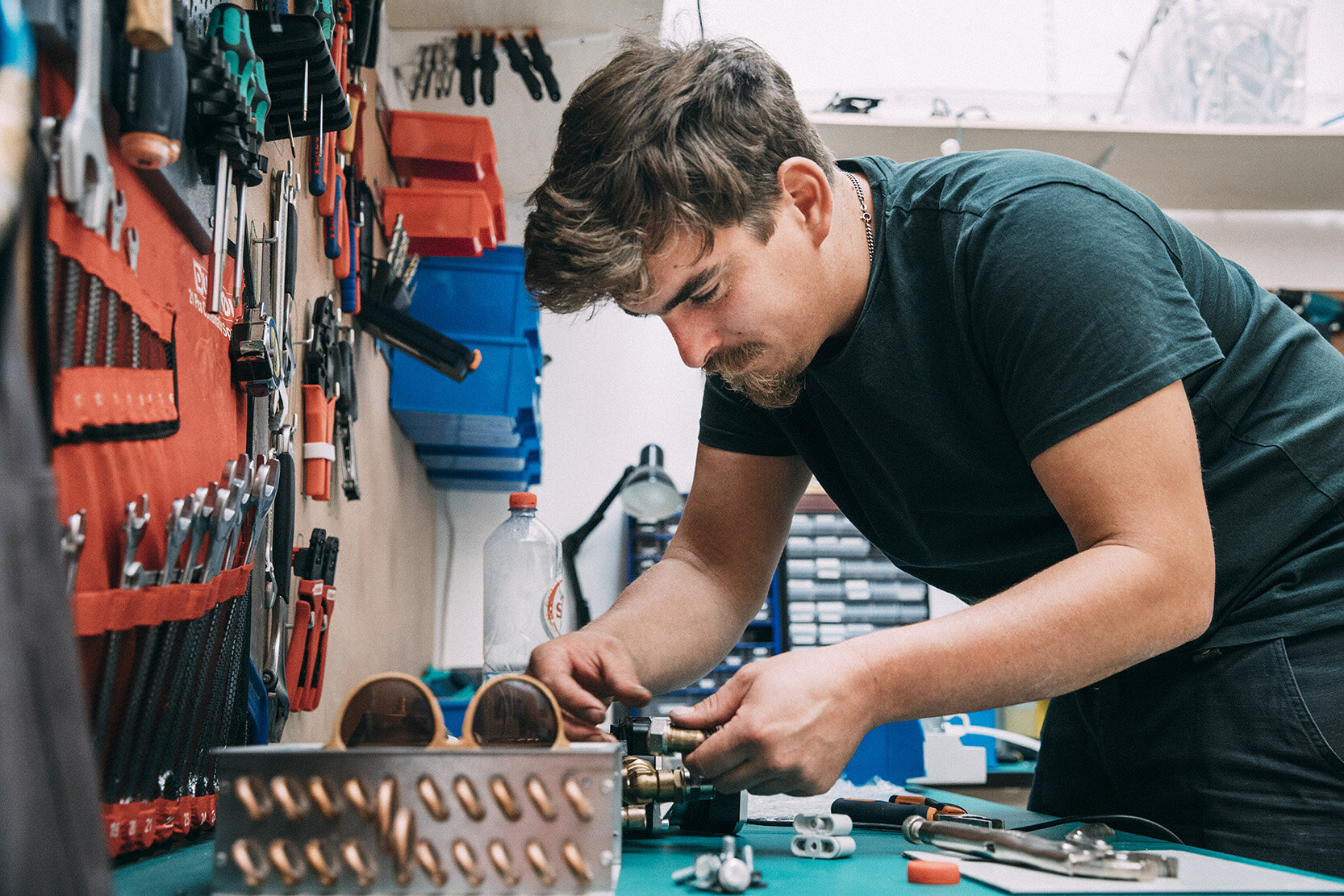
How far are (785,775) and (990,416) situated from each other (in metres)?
0.42

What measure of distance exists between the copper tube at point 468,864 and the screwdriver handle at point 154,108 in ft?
1.48

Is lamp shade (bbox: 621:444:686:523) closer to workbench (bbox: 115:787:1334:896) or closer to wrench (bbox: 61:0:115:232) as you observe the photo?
workbench (bbox: 115:787:1334:896)

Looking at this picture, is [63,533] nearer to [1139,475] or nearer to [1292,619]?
[1139,475]

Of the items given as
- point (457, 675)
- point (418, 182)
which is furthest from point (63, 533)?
point (457, 675)

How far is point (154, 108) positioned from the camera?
0.59m

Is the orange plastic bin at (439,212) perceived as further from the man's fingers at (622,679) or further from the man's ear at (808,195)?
the man's fingers at (622,679)

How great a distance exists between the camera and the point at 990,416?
3.08 feet

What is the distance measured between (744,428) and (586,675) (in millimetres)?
440

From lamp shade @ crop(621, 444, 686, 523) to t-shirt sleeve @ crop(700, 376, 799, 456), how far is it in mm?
1327

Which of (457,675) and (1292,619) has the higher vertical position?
(1292,619)

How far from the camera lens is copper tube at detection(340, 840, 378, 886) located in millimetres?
495

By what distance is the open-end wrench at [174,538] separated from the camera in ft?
2.04

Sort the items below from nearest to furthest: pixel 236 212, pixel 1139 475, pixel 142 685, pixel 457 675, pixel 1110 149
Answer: pixel 142 685 → pixel 1139 475 → pixel 236 212 → pixel 457 675 → pixel 1110 149

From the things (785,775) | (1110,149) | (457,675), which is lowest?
(457,675)
